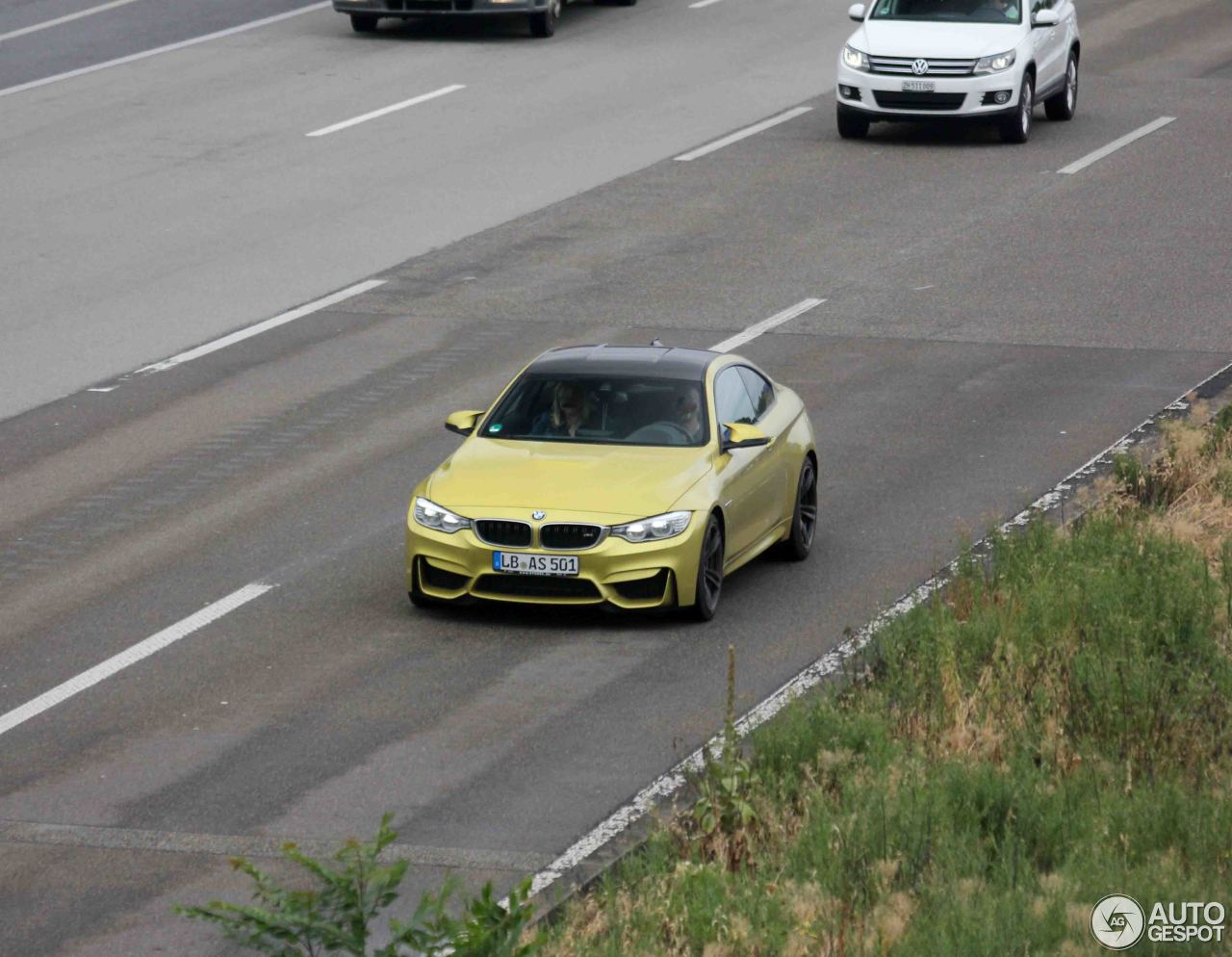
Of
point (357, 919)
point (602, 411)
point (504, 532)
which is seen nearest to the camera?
point (357, 919)

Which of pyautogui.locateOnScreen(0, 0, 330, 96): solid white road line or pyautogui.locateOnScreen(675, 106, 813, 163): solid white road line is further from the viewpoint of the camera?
pyautogui.locateOnScreen(0, 0, 330, 96): solid white road line

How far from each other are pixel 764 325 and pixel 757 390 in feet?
20.1

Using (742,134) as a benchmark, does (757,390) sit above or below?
above

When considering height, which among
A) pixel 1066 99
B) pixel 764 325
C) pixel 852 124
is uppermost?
pixel 764 325

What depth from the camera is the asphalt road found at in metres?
10.5

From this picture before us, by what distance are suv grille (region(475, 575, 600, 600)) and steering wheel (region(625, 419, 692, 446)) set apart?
1.23 metres

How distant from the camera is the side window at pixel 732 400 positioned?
13797 mm

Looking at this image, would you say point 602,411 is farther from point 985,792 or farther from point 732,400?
point 985,792

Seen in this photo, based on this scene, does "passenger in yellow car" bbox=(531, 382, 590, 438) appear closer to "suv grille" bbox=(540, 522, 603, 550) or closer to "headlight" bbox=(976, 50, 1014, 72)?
"suv grille" bbox=(540, 522, 603, 550)

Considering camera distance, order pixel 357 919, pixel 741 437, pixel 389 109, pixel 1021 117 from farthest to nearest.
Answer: pixel 389 109 → pixel 1021 117 → pixel 741 437 → pixel 357 919

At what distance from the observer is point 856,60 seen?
92.9ft

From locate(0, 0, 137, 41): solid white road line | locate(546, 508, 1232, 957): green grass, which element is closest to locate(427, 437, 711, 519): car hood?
locate(546, 508, 1232, 957): green grass

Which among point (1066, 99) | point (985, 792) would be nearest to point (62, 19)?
point (1066, 99)

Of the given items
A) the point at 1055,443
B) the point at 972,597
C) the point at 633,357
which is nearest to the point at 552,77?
the point at 1055,443
